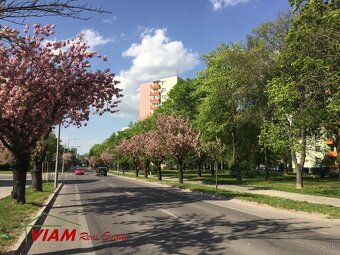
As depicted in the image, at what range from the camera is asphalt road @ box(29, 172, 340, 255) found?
30.8 ft

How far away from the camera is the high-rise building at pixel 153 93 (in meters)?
149

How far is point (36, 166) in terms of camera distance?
2697cm

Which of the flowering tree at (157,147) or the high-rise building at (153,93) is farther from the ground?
the high-rise building at (153,93)

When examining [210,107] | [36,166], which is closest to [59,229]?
[36,166]

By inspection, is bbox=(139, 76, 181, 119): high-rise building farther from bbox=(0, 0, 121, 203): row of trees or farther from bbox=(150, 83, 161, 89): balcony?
bbox=(0, 0, 121, 203): row of trees

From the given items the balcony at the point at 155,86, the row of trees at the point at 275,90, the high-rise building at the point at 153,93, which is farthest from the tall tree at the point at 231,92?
the balcony at the point at 155,86

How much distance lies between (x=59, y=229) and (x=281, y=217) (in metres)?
7.87

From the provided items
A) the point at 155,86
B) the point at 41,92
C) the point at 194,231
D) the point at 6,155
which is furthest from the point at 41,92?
the point at 155,86

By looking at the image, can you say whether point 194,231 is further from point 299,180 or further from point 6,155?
point 6,155

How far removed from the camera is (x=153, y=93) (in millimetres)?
154125

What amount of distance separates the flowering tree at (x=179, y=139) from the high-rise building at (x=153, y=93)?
349ft

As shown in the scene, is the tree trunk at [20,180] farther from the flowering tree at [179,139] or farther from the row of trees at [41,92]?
the flowering tree at [179,139]

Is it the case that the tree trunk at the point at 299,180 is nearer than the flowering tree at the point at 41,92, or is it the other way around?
the flowering tree at the point at 41,92

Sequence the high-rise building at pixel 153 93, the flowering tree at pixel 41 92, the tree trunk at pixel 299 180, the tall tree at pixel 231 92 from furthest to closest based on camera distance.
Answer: the high-rise building at pixel 153 93 → the tall tree at pixel 231 92 → the tree trunk at pixel 299 180 → the flowering tree at pixel 41 92
